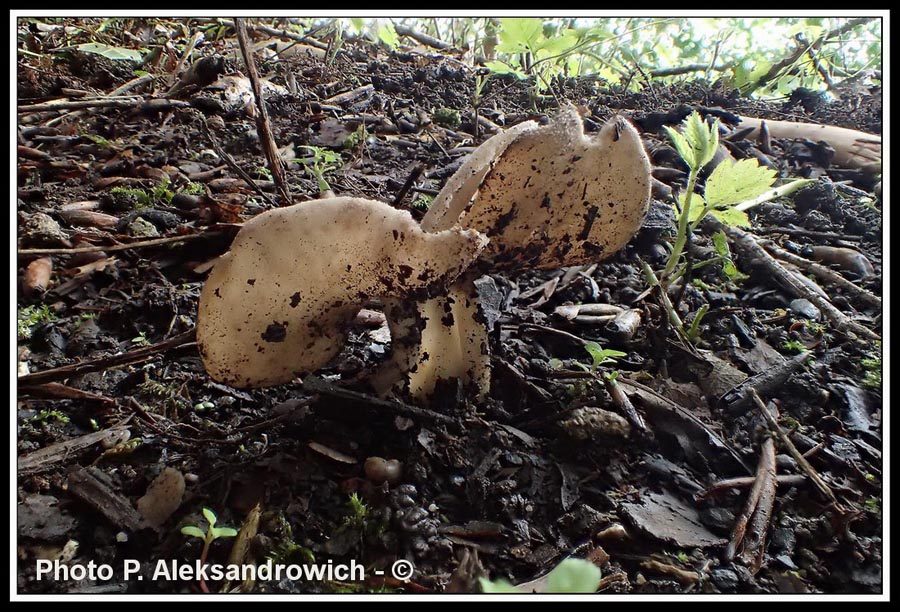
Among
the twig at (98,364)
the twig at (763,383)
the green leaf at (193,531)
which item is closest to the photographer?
the green leaf at (193,531)

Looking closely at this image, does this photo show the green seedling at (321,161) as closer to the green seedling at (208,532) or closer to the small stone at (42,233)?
the small stone at (42,233)

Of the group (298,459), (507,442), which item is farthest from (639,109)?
(298,459)

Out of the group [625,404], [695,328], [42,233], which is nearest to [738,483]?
[625,404]

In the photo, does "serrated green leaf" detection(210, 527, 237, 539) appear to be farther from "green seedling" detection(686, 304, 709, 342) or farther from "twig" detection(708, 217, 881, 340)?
"twig" detection(708, 217, 881, 340)

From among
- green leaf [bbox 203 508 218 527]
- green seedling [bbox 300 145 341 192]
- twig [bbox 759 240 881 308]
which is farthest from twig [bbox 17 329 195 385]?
twig [bbox 759 240 881 308]

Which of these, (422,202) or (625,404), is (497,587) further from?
(422,202)

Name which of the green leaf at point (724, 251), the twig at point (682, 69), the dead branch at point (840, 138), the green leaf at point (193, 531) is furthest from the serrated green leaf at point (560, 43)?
the green leaf at point (193, 531)
